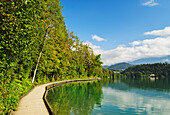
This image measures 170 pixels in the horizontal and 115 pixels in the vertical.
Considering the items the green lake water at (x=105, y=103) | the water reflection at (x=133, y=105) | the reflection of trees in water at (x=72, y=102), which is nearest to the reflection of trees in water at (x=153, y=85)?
the green lake water at (x=105, y=103)

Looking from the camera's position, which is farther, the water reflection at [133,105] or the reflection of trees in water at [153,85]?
the reflection of trees in water at [153,85]

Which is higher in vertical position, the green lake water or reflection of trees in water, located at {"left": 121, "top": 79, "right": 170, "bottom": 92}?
the green lake water

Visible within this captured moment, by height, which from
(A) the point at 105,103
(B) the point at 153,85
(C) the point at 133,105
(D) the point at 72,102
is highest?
(D) the point at 72,102

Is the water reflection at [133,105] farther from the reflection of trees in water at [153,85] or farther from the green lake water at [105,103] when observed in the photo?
the reflection of trees in water at [153,85]

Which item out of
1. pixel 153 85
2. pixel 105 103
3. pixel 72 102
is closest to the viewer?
pixel 72 102

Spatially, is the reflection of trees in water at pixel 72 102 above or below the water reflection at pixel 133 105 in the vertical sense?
above

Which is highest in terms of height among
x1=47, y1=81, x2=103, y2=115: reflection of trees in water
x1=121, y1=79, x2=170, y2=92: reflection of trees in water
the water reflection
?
x1=47, y1=81, x2=103, y2=115: reflection of trees in water

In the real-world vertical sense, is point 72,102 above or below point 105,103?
above

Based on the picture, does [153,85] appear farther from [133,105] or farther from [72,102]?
[72,102]

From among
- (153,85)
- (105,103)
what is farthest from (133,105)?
(153,85)

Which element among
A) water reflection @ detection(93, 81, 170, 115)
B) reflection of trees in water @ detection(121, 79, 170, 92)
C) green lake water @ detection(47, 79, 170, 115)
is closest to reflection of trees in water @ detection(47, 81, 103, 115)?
green lake water @ detection(47, 79, 170, 115)

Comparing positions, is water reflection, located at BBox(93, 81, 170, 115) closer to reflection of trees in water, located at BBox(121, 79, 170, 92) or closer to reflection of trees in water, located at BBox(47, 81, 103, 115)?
reflection of trees in water, located at BBox(47, 81, 103, 115)

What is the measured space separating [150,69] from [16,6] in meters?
210

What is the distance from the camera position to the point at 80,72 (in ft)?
222
